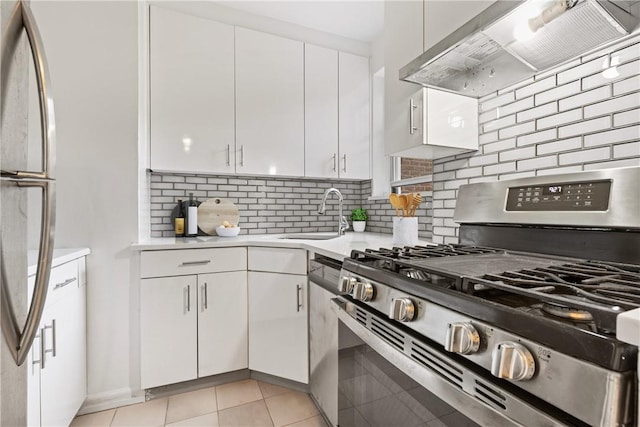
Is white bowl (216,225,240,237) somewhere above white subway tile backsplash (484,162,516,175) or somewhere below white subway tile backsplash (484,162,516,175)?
below

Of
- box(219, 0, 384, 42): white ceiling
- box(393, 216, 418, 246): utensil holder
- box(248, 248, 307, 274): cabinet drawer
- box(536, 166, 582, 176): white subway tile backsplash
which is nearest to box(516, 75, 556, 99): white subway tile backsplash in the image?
box(536, 166, 582, 176): white subway tile backsplash

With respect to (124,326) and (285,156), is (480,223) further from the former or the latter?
(124,326)

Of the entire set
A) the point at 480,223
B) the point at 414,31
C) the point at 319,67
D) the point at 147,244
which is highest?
the point at 319,67

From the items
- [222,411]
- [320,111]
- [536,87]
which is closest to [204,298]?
[222,411]

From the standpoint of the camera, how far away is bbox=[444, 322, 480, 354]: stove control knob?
1.96ft

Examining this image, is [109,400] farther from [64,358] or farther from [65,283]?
[65,283]

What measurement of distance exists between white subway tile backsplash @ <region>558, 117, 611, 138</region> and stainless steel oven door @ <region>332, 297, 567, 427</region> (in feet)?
3.30

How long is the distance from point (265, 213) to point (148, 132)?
1.07m

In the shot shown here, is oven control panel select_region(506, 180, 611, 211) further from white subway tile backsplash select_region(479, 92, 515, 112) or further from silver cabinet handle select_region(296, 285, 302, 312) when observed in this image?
silver cabinet handle select_region(296, 285, 302, 312)

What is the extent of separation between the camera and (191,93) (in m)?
2.25

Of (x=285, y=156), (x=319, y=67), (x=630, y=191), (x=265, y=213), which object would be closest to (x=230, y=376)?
(x=265, y=213)

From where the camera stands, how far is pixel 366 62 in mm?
2822

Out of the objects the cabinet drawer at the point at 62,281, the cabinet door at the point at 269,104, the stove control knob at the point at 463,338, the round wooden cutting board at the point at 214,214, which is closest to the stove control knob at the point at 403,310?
the stove control knob at the point at 463,338

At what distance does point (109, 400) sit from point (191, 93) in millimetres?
2007
